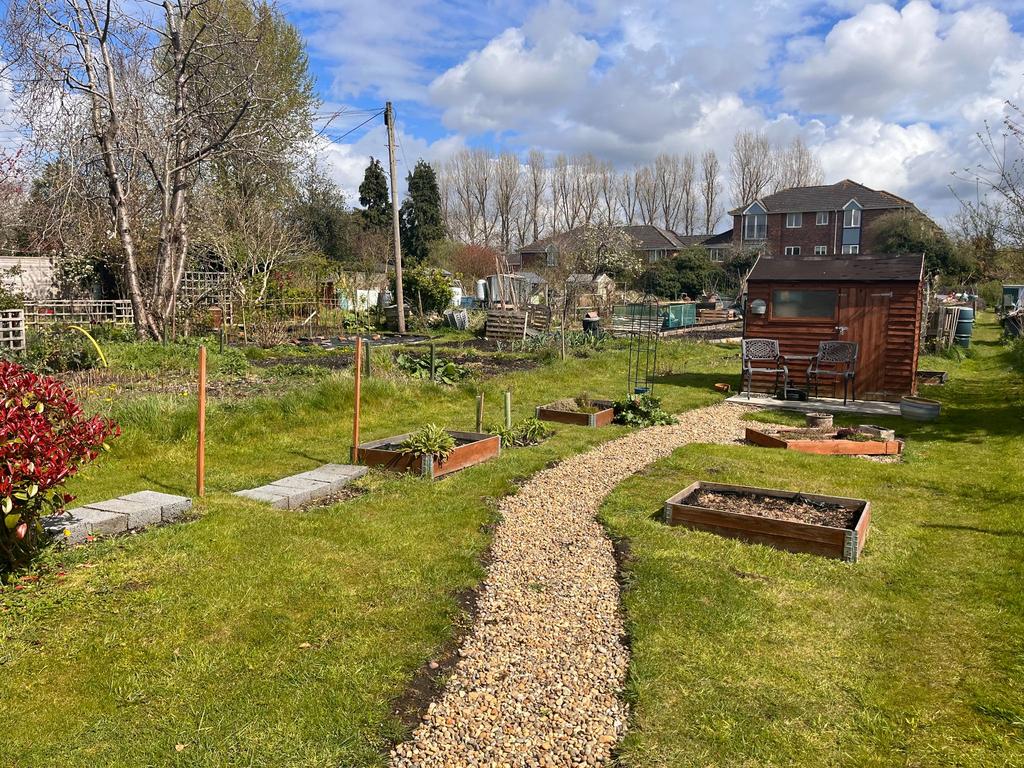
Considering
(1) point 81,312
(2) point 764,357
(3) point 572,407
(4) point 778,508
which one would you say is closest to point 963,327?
(2) point 764,357

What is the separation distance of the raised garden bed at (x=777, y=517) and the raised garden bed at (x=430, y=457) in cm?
249

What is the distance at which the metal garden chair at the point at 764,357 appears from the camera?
13961 mm

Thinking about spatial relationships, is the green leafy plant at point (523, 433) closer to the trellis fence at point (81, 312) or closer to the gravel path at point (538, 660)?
the gravel path at point (538, 660)

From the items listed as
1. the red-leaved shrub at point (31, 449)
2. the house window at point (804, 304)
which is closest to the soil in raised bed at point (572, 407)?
the house window at point (804, 304)

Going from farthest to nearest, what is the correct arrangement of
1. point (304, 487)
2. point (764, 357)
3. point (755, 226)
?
point (755, 226)
point (764, 357)
point (304, 487)

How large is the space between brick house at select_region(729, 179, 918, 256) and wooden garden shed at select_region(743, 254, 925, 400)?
42.2 meters

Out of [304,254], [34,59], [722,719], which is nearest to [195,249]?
[304,254]

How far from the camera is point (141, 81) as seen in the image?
1717 cm

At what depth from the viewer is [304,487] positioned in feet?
22.2

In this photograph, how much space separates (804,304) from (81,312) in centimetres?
1771

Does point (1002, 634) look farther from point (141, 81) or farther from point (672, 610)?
point (141, 81)

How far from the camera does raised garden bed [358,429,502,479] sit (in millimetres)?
7504

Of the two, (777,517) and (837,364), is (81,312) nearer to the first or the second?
(837,364)

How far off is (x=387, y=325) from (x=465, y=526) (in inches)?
890
